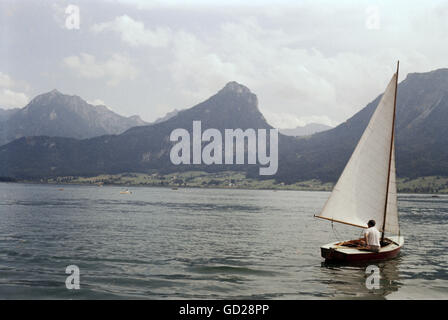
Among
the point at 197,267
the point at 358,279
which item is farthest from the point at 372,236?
the point at 197,267

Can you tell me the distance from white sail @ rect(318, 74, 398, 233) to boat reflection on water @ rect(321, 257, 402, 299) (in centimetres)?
383

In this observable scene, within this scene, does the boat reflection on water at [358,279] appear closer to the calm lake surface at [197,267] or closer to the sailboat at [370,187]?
the calm lake surface at [197,267]

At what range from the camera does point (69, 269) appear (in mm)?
34062

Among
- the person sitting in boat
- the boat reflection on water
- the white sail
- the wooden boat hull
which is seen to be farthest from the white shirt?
the white sail

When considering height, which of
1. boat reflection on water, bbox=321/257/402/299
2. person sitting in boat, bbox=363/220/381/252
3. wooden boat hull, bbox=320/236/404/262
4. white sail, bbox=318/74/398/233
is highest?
white sail, bbox=318/74/398/233

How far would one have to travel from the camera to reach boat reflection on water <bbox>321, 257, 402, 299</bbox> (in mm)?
28500

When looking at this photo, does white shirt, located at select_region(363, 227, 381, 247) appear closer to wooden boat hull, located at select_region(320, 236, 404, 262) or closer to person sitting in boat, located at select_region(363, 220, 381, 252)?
person sitting in boat, located at select_region(363, 220, 381, 252)

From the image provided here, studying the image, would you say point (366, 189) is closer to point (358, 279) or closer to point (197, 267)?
point (358, 279)

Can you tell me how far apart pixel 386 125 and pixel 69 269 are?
29.5m

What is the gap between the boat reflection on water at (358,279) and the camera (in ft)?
93.5

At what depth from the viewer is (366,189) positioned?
3969 centimetres

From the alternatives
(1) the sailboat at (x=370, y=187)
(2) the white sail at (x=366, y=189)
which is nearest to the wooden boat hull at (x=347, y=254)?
(1) the sailboat at (x=370, y=187)
